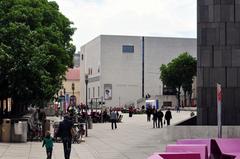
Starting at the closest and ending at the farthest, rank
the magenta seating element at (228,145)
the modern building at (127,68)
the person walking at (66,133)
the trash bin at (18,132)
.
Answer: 1. the magenta seating element at (228,145)
2. the person walking at (66,133)
3. the trash bin at (18,132)
4. the modern building at (127,68)

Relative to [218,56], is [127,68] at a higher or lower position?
higher

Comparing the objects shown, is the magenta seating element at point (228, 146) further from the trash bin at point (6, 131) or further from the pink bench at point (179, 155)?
the trash bin at point (6, 131)

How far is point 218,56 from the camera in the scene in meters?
31.2

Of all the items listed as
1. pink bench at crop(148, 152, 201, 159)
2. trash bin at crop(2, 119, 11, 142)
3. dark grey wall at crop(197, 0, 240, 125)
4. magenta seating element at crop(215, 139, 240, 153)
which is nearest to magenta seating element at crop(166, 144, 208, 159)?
pink bench at crop(148, 152, 201, 159)

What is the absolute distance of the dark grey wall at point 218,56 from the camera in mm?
30938

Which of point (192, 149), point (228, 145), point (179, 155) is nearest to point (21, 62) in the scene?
point (228, 145)

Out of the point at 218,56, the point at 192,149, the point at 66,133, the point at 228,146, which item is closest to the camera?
the point at 192,149

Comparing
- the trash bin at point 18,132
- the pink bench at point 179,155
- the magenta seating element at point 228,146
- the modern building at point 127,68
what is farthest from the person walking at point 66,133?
the modern building at point 127,68

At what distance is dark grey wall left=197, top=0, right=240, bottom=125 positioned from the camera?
30938 millimetres

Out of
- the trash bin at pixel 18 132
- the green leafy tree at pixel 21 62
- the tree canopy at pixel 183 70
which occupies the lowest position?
the trash bin at pixel 18 132

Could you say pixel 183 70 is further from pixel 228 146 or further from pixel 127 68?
pixel 228 146

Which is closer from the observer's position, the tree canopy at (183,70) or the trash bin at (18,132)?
the trash bin at (18,132)

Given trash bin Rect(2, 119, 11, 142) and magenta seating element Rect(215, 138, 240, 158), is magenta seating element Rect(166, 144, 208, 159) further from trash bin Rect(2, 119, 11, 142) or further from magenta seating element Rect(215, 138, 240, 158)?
trash bin Rect(2, 119, 11, 142)

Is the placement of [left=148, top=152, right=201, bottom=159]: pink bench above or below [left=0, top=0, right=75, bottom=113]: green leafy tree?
below
